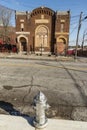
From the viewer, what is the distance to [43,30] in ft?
122

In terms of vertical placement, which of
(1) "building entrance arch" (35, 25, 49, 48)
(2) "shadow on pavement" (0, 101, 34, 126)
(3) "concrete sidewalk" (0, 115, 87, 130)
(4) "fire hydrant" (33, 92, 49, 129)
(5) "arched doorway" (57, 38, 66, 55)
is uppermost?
(1) "building entrance arch" (35, 25, 49, 48)

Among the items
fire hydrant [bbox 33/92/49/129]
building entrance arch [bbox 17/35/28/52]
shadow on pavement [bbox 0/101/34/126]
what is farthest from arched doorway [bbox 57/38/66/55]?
fire hydrant [bbox 33/92/49/129]

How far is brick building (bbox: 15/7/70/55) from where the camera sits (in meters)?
36.0

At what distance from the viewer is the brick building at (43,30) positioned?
3597cm

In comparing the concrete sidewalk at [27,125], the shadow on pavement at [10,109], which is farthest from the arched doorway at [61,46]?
the concrete sidewalk at [27,125]

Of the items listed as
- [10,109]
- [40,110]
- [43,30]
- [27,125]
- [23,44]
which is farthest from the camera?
[23,44]

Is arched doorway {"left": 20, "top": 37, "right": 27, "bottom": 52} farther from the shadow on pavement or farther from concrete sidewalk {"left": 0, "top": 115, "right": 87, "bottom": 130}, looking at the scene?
concrete sidewalk {"left": 0, "top": 115, "right": 87, "bottom": 130}

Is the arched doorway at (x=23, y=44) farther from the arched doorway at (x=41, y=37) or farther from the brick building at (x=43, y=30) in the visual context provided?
the arched doorway at (x=41, y=37)

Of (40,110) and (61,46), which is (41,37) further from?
(40,110)

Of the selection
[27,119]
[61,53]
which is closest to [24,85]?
[27,119]

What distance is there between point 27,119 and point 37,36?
3458 centimetres

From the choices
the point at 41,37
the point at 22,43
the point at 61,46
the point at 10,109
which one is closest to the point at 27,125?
the point at 10,109

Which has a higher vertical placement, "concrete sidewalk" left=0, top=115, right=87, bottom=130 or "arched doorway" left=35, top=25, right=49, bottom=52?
"arched doorway" left=35, top=25, right=49, bottom=52

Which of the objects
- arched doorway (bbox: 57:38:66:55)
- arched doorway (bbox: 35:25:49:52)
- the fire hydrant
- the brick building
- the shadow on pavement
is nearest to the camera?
the fire hydrant
